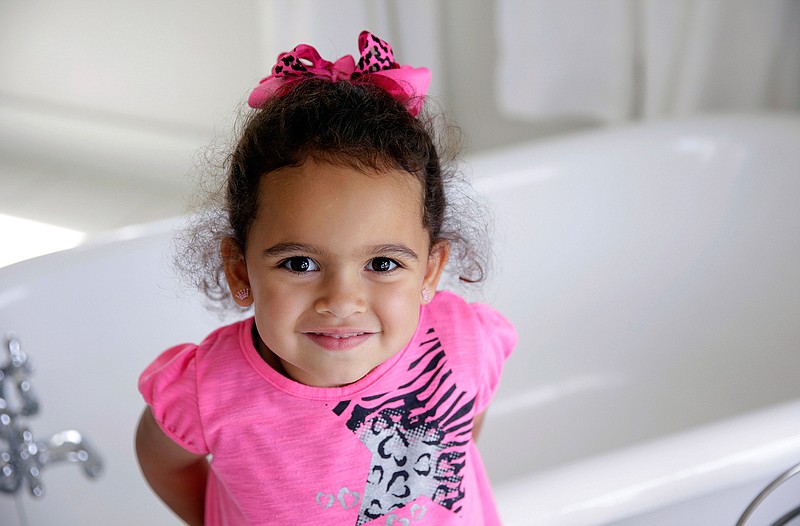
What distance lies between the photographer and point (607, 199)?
1.93 meters

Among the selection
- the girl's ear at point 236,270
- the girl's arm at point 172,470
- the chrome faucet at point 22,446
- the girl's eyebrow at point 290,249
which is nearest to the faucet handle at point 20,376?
the chrome faucet at point 22,446

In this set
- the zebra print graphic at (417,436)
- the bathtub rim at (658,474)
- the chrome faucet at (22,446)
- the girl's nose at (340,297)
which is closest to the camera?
the girl's nose at (340,297)

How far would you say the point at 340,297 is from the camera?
0.74 meters

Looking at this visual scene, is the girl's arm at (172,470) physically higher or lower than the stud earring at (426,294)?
lower

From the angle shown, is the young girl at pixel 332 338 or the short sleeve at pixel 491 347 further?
the short sleeve at pixel 491 347

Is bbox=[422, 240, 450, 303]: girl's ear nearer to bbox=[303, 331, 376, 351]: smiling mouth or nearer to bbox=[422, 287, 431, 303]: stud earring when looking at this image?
bbox=[422, 287, 431, 303]: stud earring

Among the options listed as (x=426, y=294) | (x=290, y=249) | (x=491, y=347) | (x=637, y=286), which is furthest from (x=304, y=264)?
(x=637, y=286)

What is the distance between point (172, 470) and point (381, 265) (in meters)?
0.32

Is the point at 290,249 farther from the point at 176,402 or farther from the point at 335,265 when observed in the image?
the point at 176,402

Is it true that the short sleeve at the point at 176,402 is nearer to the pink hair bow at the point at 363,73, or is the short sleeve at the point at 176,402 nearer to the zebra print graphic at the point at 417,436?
the zebra print graphic at the point at 417,436

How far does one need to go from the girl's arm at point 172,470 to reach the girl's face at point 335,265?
0.19 metres

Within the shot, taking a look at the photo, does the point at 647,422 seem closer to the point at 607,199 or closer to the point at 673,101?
the point at 607,199

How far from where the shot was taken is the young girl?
0.75m

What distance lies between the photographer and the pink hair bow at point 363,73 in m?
0.83
